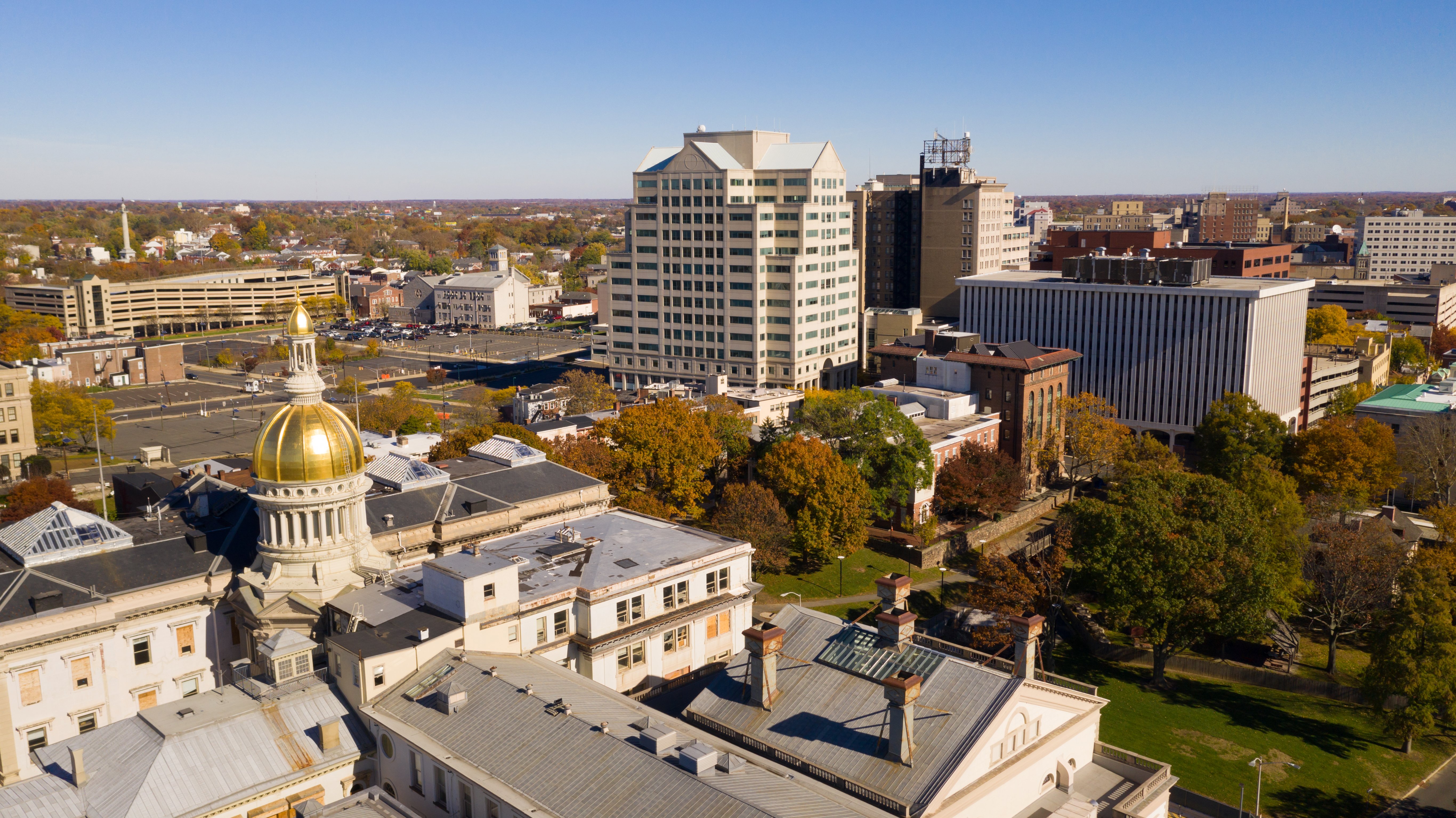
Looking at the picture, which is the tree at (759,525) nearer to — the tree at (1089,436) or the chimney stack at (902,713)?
the tree at (1089,436)

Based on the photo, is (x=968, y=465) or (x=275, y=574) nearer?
(x=275, y=574)

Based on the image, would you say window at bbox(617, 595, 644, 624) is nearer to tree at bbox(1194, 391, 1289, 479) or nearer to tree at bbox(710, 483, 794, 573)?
tree at bbox(710, 483, 794, 573)

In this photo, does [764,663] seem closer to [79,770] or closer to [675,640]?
[675,640]

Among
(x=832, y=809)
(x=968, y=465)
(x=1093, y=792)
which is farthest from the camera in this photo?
(x=968, y=465)

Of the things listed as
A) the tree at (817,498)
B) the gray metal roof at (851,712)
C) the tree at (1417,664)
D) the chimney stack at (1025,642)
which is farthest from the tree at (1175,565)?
the gray metal roof at (851,712)

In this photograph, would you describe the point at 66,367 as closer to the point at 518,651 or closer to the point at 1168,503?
the point at 518,651

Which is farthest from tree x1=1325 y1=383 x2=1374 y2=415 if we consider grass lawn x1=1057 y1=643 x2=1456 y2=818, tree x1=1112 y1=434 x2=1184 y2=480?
grass lawn x1=1057 y1=643 x2=1456 y2=818

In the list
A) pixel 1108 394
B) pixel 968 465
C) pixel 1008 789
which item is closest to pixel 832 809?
pixel 1008 789
